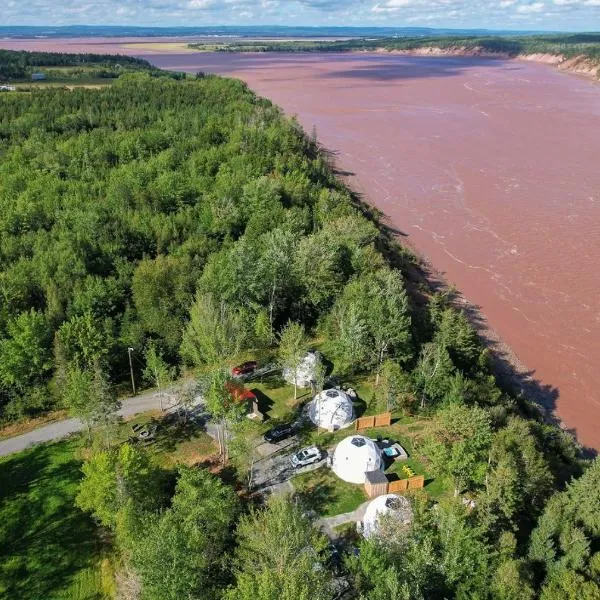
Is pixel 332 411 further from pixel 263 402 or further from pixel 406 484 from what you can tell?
pixel 406 484

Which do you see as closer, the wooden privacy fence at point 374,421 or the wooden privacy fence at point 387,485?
the wooden privacy fence at point 387,485

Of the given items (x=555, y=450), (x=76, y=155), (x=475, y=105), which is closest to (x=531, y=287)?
(x=555, y=450)

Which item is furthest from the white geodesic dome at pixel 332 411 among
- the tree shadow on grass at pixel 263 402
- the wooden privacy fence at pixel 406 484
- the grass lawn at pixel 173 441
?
the grass lawn at pixel 173 441

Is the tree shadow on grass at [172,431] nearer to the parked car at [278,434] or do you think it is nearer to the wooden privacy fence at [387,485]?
the parked car at [278,434]

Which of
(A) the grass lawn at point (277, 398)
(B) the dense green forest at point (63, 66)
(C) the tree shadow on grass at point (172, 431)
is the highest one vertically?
(B) the dense green forest at point (63, 66)

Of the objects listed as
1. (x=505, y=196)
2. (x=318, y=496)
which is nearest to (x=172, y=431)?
(x=318, y=496)

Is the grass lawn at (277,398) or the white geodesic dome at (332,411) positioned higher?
the white geodesic dome at (332,411)

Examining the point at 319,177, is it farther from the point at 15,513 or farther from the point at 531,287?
the point at 15,513

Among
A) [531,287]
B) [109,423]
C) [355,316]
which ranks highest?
[355,316]
